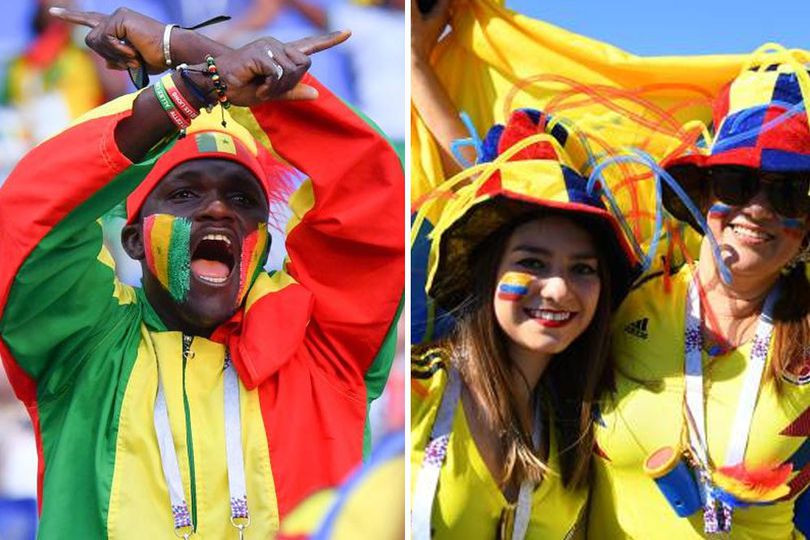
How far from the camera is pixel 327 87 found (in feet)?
7.54

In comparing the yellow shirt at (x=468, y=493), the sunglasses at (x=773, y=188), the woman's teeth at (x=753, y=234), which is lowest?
the yellow shirt at (x=468, y=493)

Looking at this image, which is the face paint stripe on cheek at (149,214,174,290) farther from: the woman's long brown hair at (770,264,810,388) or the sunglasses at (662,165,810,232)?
the woman's long brown hair at (770,264,810,388)

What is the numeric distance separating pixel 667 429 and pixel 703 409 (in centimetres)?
8

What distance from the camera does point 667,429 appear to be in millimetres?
2131

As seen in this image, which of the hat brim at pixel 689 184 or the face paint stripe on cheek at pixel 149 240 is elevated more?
the hat brim at pixel 689 184

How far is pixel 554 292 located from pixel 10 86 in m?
1.21

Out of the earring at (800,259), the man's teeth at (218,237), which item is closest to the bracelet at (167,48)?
the man's teeth at (218,237)

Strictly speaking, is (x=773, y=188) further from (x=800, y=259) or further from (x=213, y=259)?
(x=213, y=259)

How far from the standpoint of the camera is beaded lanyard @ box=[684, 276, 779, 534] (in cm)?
211

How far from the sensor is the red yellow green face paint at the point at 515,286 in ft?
6.95

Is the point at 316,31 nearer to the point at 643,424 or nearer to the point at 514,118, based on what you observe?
the point at 514,118

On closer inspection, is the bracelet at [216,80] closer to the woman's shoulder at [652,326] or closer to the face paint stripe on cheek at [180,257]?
the face paint stripe on cheek at [180,257]

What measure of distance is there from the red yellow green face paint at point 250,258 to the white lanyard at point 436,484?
1.54ft

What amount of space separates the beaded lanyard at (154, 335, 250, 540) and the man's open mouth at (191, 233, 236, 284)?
0.15 meters
